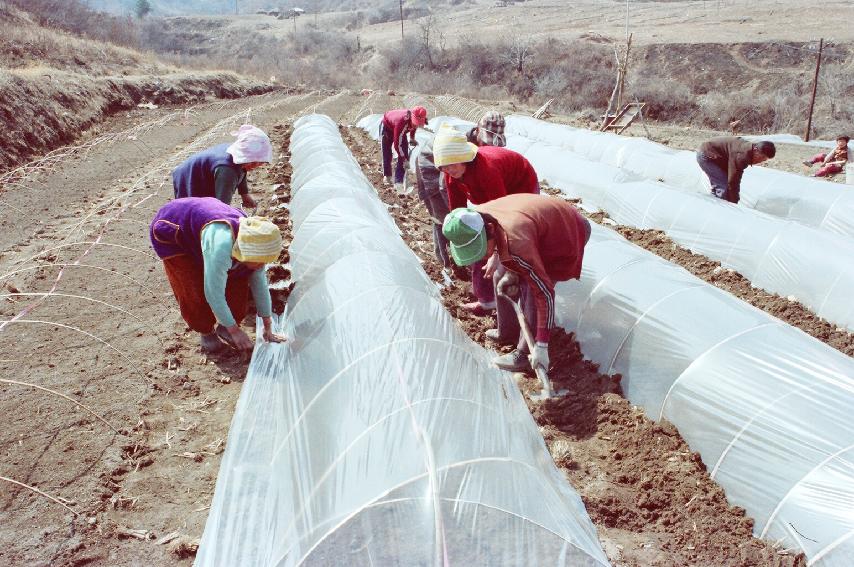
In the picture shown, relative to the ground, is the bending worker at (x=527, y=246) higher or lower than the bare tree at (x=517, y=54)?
lower

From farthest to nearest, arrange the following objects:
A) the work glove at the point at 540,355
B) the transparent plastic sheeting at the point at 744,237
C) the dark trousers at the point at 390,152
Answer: the dark trousers at the point at 390,152, the transparent plastic sheeting at the point at 744,237, the work glove at the point at 540,355

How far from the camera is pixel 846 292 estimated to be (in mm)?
5293

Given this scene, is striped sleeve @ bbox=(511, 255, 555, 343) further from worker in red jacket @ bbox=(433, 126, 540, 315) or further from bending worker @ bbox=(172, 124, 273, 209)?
bending worker @ bbox=(172, 124, 273, 209)

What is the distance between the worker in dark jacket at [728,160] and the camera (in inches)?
284

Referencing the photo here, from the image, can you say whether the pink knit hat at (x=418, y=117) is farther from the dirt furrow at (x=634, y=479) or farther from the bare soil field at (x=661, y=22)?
the bare soil field at (x=661, y=22)

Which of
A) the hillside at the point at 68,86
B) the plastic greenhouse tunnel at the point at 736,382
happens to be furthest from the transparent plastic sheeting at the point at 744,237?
the hillside at the point at 68,86

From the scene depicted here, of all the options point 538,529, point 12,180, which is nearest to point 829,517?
point 538,529

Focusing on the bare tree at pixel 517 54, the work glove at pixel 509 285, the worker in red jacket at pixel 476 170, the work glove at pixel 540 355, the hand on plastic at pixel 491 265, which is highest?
the bare tree at pixel 517 54

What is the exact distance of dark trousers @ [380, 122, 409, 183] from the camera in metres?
8.82

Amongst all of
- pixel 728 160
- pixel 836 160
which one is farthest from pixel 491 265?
pixel 836 160

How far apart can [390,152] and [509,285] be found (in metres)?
5.87

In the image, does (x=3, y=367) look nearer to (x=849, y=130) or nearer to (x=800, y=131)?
(x=849, y=130)

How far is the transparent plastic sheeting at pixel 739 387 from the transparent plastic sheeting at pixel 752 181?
4.27m

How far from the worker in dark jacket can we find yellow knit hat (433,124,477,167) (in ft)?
14.2
